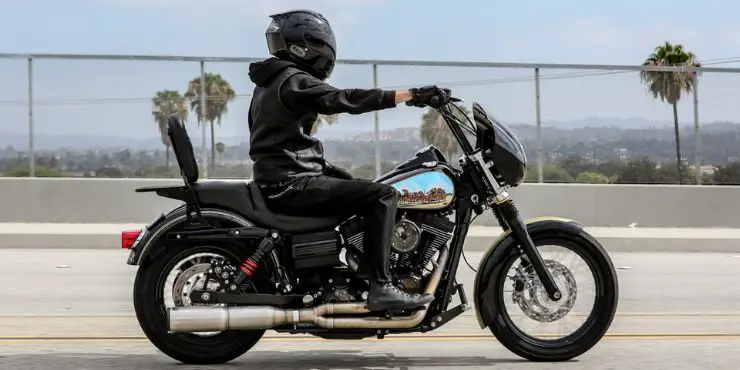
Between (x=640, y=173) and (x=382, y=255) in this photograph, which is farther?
(x=640, y=173)

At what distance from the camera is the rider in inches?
237

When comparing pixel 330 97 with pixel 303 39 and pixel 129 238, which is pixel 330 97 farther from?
pixel 129 238

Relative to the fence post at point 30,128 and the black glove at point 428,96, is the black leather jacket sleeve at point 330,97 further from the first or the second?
the fence post at point 30,128

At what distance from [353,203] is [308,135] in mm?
500

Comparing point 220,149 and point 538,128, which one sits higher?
point 538,128

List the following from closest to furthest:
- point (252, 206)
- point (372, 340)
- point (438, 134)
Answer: point (252, 206)
point (372, 340)
point (438, 134)

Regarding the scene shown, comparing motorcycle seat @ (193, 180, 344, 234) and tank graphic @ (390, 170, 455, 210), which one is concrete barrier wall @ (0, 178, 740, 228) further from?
tank graphic @ (390, 170, 455, 210)

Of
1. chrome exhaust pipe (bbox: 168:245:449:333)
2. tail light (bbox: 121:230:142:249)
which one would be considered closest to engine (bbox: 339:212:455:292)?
chrome exhaust pipe (bbox: 168:245:449:333)

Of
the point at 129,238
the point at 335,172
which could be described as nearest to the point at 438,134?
the point at 335,172

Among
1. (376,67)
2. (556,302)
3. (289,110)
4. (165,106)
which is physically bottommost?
(556,302)

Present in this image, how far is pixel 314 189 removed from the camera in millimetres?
6125

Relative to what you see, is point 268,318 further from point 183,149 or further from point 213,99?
point 213,99

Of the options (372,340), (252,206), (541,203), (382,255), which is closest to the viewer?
(382,255)

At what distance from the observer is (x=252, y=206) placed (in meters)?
6.22
